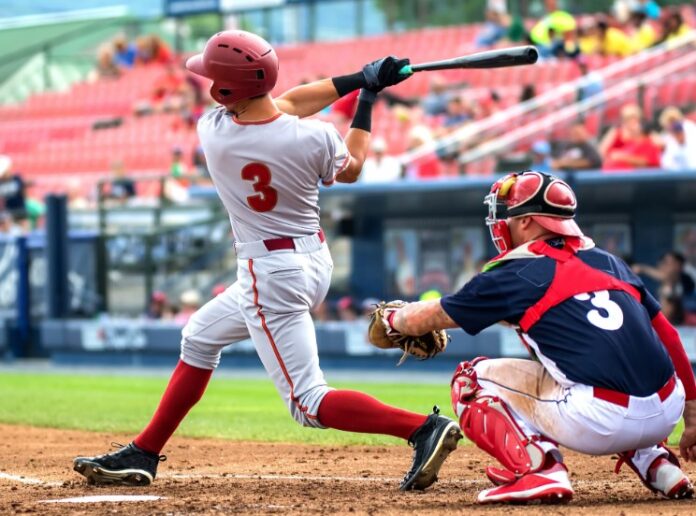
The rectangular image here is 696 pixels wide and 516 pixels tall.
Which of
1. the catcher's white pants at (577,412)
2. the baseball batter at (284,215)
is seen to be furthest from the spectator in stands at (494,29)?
the catcher's white pants at (577,412)

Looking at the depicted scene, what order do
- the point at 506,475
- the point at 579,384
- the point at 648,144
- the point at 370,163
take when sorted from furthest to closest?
1. the point at 370,163
2. the point at 648,144
3. the point at 506,475
4. the point at 579,384

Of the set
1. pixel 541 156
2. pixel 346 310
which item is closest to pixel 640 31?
pixel 541 156

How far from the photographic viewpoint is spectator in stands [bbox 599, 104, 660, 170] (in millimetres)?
12539

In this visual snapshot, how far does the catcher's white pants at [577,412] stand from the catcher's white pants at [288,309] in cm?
70

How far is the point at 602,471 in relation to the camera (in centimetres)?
554

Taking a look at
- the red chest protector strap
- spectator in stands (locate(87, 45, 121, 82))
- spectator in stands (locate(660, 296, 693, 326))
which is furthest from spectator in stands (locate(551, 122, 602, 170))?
spectator in stands (locate(87, 45, 121, 82))

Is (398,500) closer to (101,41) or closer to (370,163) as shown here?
(370,163)

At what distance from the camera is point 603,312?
4.14 meters

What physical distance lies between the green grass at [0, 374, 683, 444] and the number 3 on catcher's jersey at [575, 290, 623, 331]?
298cm

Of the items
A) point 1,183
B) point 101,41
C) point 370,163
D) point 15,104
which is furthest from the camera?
point 101,41

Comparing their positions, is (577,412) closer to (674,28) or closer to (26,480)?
(26,480)

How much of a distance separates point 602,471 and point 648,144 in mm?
7671

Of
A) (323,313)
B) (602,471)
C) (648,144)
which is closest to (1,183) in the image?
(323,313)

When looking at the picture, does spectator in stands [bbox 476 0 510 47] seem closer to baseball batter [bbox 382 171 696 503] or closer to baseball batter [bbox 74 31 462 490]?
baseball batter [bbox 74 31 462 490]
